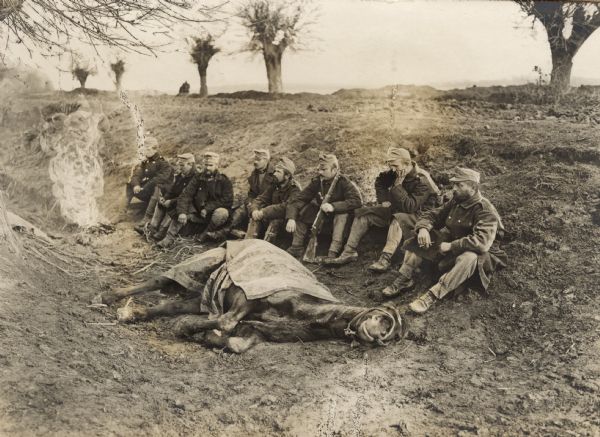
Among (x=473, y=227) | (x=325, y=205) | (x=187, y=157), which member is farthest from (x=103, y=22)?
(x=473, y=227)

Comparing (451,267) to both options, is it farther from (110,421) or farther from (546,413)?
(110,421)

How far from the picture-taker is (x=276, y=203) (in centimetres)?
462

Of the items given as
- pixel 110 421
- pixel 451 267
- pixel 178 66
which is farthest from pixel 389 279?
pixel 178 66

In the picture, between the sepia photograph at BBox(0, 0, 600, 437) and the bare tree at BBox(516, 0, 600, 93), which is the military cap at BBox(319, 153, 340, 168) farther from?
the bare tree at BBox(516, 0, 600, 93)

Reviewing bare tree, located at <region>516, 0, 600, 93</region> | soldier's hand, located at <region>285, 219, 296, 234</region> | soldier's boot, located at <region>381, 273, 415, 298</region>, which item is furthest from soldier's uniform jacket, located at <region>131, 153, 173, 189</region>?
bare tree, located at <region>516, 0, 600, 93</region>

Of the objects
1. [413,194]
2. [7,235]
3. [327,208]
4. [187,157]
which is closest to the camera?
[7,235]

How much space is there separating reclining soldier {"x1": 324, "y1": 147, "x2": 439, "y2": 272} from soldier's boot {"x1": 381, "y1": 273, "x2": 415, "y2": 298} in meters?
0.22

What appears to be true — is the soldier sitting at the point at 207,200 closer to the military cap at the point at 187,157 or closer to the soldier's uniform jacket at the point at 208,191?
the soldier's uniform jacket at the point at 208,191

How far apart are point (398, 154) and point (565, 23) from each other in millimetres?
1601

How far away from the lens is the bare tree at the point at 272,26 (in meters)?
4.32

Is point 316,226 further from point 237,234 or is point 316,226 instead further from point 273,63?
point 273,63

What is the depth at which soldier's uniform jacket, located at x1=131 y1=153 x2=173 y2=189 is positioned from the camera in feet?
15.7

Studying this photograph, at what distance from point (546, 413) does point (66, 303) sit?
308cm

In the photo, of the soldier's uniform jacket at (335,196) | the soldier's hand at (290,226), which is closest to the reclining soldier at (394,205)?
the soldier's uniform jacket at (335,196)
